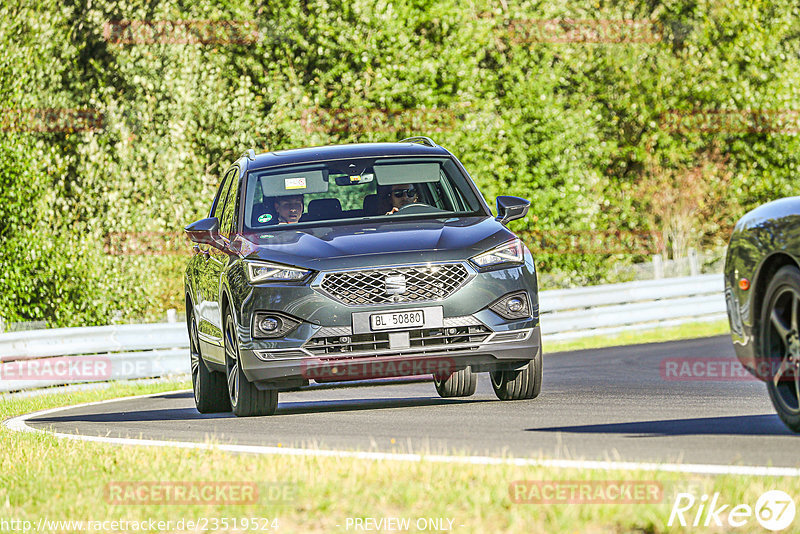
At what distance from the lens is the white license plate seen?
366 inches

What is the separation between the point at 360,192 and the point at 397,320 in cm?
175

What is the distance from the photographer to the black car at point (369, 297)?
9320mm

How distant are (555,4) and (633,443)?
106ft

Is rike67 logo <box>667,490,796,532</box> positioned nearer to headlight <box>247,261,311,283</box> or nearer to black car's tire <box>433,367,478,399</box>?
headlight <box>247,261,311,283</box>

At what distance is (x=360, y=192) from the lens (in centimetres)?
1077

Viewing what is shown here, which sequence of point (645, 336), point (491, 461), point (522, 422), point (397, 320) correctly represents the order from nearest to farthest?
point (491, 461)
point (522, 422)
point (397, 320)
point (645, 336)

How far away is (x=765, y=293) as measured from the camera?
7.34 m

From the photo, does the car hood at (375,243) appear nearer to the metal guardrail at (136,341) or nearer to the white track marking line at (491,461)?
the white track marking line at (491,461)

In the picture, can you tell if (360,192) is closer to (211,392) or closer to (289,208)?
(289,208)

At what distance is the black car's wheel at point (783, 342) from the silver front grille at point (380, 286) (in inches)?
103

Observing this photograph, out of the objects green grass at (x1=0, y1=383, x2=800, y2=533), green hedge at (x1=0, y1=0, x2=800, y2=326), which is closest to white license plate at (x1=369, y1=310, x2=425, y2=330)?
green grass at (x1=0, y1=383, x2=800, y2=533)

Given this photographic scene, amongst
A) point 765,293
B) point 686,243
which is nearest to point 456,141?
point 686,243

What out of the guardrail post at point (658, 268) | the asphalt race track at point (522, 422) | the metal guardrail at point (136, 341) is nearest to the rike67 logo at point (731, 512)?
the asphalt race track at point (522, 422)

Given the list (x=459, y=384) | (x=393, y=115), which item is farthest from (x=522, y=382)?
(x=393, y=115)
